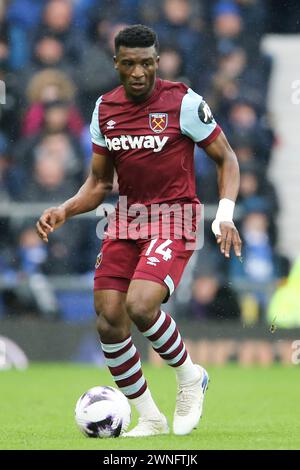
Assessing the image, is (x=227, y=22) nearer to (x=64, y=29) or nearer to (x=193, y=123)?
(x=64, y=29)

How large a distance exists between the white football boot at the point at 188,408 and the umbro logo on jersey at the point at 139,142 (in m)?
1.35

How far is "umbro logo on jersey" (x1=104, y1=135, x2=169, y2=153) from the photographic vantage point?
6.89 metres

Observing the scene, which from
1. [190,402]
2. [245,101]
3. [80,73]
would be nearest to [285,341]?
[245,101]

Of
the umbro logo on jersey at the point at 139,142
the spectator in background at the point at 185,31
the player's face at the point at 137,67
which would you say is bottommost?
the umbro logo on jersey at the point at 139,142

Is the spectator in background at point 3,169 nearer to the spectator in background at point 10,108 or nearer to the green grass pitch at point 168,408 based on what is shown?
the spectator in background at point 10,108

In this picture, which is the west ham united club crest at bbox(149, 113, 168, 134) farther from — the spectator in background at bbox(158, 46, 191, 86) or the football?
the spectator in background at bbox(158, 46, 191, 86)

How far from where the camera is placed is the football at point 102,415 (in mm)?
6707

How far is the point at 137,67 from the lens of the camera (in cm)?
673

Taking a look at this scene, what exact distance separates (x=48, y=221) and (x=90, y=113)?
254 inches

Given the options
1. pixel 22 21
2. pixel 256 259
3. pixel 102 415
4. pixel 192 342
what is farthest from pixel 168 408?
pixel 22 21

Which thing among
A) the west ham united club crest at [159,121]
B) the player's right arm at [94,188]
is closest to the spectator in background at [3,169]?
the player's right arm at [94,188]

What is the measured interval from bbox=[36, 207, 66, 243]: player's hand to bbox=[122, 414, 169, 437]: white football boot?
1.17 meters

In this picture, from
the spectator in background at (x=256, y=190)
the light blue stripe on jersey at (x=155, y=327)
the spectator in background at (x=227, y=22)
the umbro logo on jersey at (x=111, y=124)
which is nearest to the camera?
the light blue stripe on jersey at (x=155, y=327)

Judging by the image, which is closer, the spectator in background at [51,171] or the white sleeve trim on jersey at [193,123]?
the white sleeve trim on jersey at [193,123]
